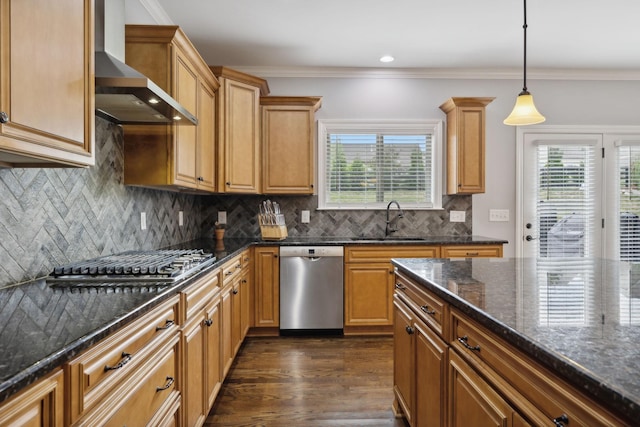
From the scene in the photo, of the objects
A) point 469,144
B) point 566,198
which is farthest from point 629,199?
point 469,144

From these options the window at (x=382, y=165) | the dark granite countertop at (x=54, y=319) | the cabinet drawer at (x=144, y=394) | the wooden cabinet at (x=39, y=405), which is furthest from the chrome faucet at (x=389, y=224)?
the wooden cabinet at (x=39, y=405)

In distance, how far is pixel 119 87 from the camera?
1.64 m

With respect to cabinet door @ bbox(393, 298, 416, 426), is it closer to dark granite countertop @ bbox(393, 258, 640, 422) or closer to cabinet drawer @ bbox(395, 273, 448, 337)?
cabinet drawer @ bbox(395, 273, 448, 337)

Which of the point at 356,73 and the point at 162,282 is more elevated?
the point at 356,73

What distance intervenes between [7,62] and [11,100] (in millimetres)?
98

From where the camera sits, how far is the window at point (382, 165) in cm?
430

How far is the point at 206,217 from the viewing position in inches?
165

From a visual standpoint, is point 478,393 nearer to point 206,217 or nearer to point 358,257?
point 358,257

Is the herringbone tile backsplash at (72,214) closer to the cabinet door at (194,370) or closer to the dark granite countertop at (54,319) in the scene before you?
the dark granite countertop at (54,319)

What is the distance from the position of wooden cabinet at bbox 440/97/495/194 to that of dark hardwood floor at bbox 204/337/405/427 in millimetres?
1784

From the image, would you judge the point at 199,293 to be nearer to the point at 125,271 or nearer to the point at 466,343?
the point at 125,271

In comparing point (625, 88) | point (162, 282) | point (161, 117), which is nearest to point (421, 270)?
point (162, 282)

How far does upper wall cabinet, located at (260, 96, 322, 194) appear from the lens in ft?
12.8

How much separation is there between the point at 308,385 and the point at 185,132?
1.88 meters
